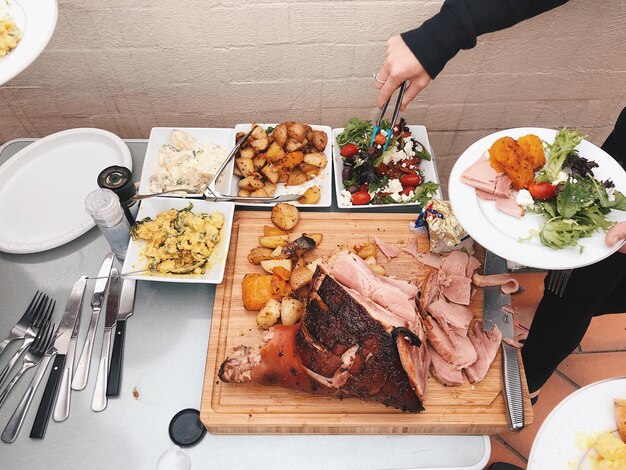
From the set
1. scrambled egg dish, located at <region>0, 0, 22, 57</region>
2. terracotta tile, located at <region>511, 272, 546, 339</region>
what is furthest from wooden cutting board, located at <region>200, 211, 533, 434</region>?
terracotta tile, located at <region>511, 272, 546, 339</region>

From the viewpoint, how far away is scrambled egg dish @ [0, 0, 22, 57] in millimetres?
1248

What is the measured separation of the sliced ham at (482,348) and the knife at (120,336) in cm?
109

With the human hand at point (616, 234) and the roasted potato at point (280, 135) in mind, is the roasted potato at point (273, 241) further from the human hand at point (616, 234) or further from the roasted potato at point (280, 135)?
the human hand at point (616, 234)

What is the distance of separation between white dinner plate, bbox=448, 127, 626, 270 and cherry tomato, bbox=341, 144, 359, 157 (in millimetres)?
465

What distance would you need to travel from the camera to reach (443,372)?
58.3 inches

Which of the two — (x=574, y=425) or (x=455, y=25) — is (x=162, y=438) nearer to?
(x=574, y=425)

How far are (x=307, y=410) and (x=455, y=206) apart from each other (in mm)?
778

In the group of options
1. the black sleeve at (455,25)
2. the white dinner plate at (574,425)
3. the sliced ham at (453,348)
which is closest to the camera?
the white dinner plate at (574,425)

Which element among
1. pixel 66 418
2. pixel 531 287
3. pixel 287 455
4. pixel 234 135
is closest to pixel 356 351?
pixel 287 455

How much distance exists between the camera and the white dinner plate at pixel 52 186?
5.67 feet

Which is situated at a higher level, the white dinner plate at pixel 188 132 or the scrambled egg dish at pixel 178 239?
the white dinner plate at pixel 188 132

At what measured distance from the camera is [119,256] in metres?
1.69

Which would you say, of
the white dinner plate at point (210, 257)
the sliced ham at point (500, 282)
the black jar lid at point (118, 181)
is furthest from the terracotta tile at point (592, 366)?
the black jar lid at point (118, 181)

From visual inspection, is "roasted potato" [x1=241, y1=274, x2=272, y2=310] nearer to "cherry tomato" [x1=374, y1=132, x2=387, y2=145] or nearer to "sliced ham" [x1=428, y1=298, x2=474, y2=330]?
"sliced ham" [x1=428, y1=298, x2=474, y2=330]
